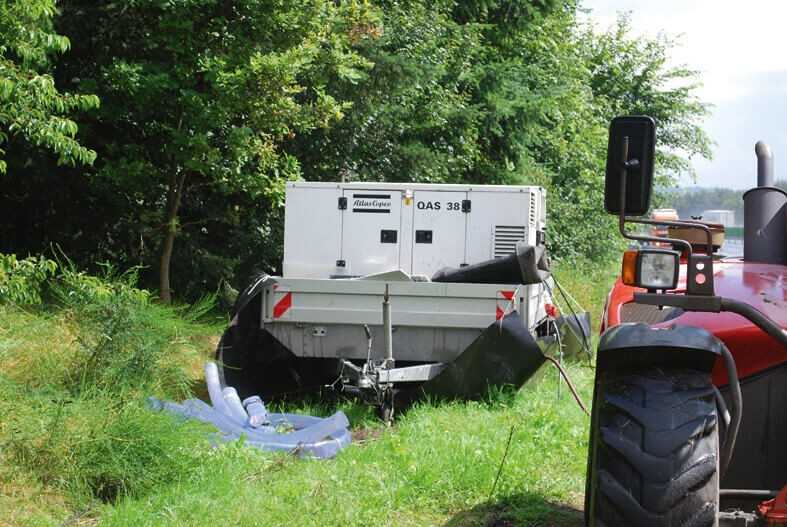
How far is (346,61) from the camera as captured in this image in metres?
13.5

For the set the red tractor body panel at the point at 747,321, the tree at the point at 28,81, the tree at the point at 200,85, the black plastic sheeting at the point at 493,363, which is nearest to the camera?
the red tractor body panel at the point at 747,321

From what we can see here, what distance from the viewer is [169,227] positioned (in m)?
13.8

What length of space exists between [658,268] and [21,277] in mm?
6116

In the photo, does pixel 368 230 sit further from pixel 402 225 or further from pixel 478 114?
pixel 478 114

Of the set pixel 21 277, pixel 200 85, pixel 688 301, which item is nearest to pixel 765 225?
pixel 688 301

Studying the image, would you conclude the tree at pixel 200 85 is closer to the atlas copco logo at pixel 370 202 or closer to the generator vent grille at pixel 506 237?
the atlas copco logo at pixel 370 202

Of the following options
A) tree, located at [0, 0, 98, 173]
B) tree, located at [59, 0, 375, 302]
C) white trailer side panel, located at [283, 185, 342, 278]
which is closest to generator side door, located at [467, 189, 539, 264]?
white trailer side panel, located at [283, 185, 342, 278]

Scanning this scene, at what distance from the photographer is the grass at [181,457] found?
6086 mm

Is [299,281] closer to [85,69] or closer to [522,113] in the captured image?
[85,69]

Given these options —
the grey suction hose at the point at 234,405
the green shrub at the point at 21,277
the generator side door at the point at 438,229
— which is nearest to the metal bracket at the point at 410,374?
the grey suction hose at the point at 234,405

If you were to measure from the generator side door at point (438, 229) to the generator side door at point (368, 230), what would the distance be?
0.66ft

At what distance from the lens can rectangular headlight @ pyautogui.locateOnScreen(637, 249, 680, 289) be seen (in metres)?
3.86

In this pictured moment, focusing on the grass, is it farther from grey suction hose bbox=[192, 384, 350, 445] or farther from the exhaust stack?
the exhaust stack

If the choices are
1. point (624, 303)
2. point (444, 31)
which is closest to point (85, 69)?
point (444, 31)
